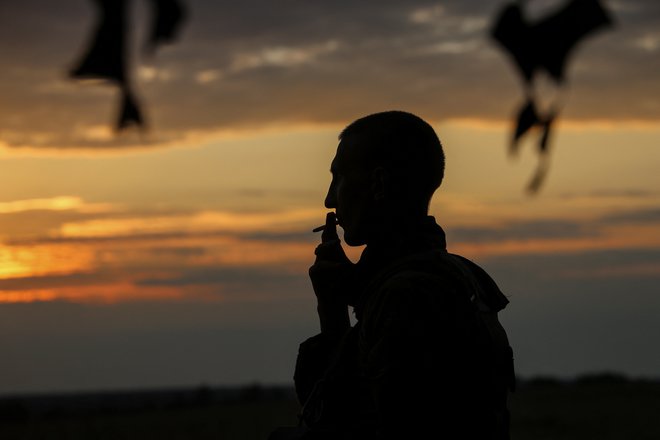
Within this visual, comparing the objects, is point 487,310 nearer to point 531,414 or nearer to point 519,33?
point 519,33

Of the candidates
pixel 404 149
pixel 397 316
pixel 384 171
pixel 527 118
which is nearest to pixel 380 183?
pixel 384 171

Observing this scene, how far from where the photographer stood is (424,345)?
3783mm

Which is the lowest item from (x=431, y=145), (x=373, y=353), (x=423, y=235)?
(x=373, y=353)

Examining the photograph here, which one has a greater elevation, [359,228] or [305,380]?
[359,228]

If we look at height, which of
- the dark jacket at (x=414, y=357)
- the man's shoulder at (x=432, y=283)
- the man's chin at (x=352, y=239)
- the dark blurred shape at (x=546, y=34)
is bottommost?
the dark jacket at (x=414, y=357)

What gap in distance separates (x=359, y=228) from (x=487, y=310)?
0.58 metres

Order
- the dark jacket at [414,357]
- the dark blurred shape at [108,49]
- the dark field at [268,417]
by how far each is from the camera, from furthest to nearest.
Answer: the dark field at [268,417] → the dark jacket at [414,357] → the dark blurred shape at [108,49]

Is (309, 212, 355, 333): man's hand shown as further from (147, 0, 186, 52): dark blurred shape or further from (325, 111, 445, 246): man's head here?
(147, 0, 186, 52): dark blurred shape

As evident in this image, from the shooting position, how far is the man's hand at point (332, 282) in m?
4.12

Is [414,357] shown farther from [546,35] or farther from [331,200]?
[546,35]

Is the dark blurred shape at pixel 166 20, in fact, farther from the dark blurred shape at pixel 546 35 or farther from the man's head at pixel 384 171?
the man's head at pixel 384 171

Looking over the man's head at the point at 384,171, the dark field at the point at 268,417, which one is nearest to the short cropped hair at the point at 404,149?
the man's head at the point at 384,171

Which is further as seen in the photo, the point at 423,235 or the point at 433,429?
the point at 423,235

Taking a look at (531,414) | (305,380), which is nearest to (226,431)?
(531,414)
